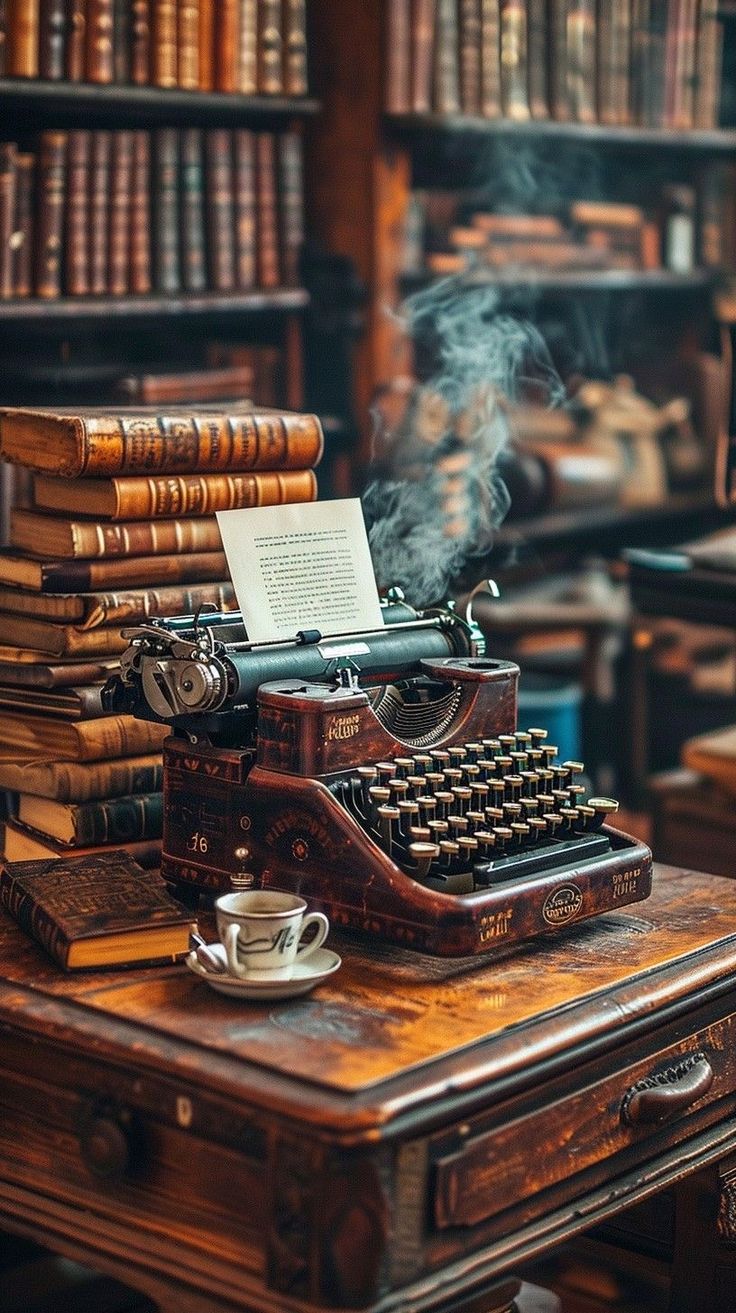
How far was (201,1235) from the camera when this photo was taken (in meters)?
1.46

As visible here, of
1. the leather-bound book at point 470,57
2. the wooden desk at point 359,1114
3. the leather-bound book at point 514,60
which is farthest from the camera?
the leather-bound book at point 514,60

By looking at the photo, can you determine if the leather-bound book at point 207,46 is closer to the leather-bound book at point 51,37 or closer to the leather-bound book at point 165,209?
the leather-bound book at point 165,209

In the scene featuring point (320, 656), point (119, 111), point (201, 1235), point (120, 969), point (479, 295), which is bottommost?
point (201, 1235)

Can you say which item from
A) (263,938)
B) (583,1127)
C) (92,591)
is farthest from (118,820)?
(583,1127)

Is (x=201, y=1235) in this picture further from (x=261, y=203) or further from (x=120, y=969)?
(x=261, y=203)

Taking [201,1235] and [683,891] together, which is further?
[683,891]

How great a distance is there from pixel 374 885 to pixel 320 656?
11.7 inches

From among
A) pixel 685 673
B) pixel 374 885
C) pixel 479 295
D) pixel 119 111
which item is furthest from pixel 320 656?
pixel 685 673

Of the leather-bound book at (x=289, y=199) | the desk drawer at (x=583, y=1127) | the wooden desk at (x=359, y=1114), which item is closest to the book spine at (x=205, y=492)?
the wooden desk at (x=359, y=1114)

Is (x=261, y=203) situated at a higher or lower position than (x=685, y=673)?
higher

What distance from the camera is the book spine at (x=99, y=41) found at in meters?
3.38

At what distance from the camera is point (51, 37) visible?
3.32 metres

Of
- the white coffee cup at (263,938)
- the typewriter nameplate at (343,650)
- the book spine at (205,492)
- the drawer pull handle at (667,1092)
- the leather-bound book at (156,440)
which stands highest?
the leather-bound book at (156,440)

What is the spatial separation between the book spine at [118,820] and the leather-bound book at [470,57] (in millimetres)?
2569
